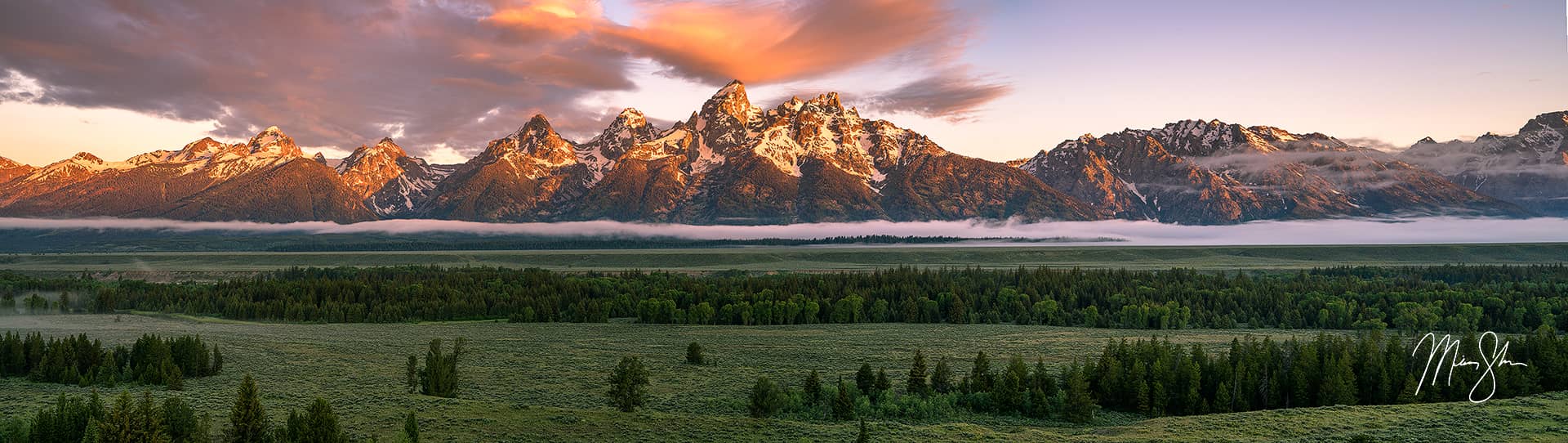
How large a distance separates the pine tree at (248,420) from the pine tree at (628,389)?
68.6ft

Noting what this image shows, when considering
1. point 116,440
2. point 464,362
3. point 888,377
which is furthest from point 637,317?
point 116,440

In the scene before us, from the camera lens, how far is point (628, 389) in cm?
5962

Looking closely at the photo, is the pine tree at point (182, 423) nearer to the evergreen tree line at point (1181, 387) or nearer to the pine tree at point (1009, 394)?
the evergreen tree line at point (1181, 387)

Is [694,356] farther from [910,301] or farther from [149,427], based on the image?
[910,301]

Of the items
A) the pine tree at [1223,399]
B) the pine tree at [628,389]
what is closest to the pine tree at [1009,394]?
the pine tree at [1223,399]

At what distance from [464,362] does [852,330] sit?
172ft

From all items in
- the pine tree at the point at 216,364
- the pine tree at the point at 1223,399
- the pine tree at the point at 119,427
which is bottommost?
the pine tree at the point at 1223,399

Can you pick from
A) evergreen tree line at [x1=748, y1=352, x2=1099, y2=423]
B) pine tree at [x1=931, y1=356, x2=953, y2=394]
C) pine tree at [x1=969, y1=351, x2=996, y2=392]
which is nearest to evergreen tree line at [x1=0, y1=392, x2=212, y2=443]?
evergreen tree line at [x1=748, y1=352, x2=1099, y2=423]

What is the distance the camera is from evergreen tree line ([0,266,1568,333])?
124 meters

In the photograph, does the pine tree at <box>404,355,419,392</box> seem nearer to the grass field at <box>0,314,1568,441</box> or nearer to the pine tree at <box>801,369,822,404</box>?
the grass field at <box>0,314,1568,441</box>

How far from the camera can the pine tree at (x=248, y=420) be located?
47.8 m

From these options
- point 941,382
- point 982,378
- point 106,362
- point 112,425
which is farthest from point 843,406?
point 106,362

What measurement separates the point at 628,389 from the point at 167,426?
84.9 feet

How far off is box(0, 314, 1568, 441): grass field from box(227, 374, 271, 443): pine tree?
4.91 meters
